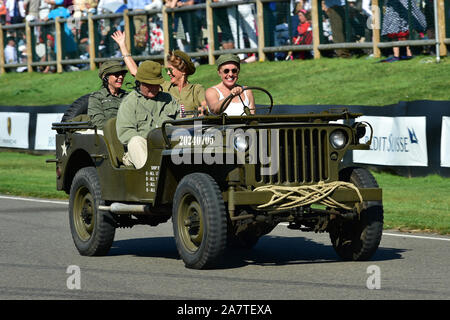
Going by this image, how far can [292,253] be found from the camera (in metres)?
10.3

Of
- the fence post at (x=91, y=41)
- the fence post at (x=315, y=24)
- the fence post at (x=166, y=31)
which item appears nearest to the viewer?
the fence post at (x=315, y=24)

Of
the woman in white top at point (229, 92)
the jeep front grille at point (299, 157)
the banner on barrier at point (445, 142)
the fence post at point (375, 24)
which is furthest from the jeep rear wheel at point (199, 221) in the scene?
the fence post at point (375, 24)

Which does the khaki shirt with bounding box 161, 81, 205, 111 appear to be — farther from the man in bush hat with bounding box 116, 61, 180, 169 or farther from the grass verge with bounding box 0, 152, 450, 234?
the grass verge with bounding box 0, 152, 450, 234

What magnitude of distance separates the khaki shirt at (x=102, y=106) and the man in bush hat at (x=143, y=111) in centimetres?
86

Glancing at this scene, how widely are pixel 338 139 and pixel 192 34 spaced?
19.2 m

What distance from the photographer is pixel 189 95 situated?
11133 mm

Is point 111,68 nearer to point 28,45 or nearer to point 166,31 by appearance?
point 166,31

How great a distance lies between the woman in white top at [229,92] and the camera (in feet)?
33.0

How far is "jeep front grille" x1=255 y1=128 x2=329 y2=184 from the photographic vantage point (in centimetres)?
901

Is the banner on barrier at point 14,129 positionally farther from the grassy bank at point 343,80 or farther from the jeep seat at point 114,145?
the jeep seat at point 114,145

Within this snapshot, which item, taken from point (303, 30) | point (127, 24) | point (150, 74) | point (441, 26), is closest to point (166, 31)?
point (127, 24)

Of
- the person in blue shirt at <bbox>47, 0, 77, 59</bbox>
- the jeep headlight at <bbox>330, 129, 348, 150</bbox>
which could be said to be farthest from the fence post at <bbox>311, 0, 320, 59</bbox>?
the jeep headlight at <bbox>330, 129, 348, 150</bbox>
